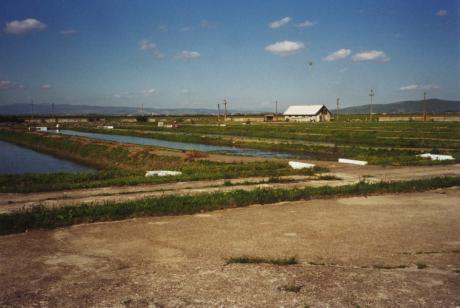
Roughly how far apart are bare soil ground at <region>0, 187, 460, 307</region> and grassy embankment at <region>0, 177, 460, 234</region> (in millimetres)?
551

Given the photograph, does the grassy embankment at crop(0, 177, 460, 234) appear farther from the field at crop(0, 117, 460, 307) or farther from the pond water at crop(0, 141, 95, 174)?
the pond water at crop(0, 141, 95, 174)

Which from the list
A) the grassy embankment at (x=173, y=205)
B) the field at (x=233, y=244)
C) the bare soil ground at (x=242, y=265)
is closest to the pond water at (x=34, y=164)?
the field at (x=233, y=244)

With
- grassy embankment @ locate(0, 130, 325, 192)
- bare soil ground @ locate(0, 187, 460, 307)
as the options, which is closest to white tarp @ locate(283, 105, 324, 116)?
grassy embankment @ locate(0, 130, 325, 192)

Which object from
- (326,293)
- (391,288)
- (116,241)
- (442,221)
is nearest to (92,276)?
(116,241)

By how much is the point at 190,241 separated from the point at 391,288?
450cm

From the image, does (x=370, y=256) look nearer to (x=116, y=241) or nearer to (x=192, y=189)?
(x=116, y=241)

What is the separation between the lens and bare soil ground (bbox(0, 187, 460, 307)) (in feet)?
20.7

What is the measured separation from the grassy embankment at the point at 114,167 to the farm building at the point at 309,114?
70325 mm

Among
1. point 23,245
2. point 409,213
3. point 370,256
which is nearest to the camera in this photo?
point 370,256

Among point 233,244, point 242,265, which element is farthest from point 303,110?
point 242,265

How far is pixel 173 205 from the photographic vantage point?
12.9m

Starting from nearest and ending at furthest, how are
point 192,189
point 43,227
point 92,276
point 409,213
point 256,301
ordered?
point 256,301 → point 92,276 → point 43,227 → point 409,213 → point 192,189

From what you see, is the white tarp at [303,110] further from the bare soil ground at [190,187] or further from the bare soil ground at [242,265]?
the bare soil ground at [242,265]

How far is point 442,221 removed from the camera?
438 inches
